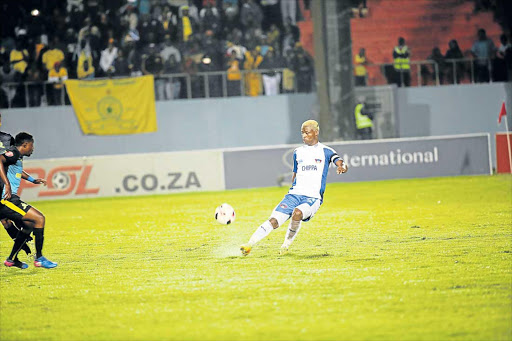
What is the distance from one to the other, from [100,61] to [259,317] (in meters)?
19.6

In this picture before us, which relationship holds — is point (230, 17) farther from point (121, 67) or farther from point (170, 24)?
point (121, 67)

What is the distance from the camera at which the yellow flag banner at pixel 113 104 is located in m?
24.3

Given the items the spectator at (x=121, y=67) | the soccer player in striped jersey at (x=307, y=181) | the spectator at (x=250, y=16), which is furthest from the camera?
the spectator at (x=250, y=16)

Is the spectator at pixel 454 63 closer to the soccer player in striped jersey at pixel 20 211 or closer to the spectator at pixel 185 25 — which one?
the spectator at pixel 185 25

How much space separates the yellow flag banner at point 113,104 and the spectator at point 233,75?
96.4 inches

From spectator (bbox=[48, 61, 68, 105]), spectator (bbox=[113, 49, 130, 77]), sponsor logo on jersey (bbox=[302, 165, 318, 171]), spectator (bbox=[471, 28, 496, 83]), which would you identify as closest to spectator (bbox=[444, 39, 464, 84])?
spectator (bbox=[471, 28, 496, 83])

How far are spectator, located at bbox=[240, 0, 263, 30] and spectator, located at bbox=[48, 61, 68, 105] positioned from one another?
20.0 ft

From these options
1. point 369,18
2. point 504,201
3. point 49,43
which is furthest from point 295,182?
Result: point 369,18

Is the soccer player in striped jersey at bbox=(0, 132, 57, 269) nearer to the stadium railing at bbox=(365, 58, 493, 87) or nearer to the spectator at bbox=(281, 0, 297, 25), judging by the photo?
the stadium railing at bbox=(365, 58, 493, 87)

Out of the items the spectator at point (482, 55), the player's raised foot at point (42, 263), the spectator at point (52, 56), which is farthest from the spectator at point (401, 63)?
the player's raised foot at point (42, 263)

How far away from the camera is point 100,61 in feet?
81.9

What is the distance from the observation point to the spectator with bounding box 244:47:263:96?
2497cm

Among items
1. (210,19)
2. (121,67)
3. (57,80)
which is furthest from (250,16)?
(57,80)

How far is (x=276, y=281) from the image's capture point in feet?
26.7
